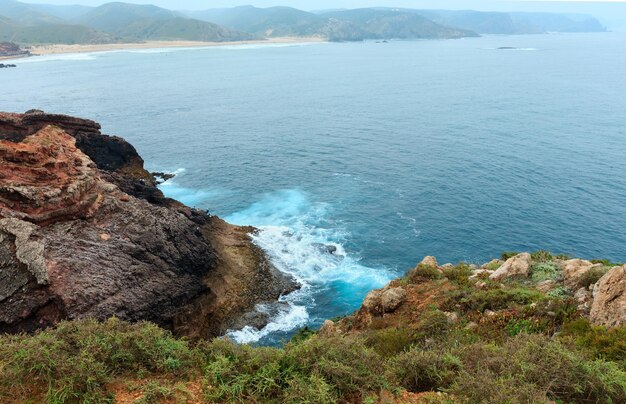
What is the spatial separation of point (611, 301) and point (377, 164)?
5544 centimetres

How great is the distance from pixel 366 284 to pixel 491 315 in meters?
22.2

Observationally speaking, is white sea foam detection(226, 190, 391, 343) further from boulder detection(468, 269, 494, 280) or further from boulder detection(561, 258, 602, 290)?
→ boulder detection(561, 258, 602, 290)

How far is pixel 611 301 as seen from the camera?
1955 centimetres

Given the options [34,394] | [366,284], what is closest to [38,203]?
[34,394]

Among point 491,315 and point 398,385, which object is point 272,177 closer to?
point 491,315

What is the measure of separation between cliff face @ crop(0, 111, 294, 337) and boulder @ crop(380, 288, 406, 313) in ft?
57.0

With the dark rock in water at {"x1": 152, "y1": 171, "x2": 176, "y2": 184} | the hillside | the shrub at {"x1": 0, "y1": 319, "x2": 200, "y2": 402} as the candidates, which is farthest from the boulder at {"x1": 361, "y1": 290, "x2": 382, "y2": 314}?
the dark rock in water at {"x1": 152, "y1": 171, "x2": 176, "y2": 184}

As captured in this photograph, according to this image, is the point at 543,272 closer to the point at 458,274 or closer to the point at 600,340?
the point at 458,274

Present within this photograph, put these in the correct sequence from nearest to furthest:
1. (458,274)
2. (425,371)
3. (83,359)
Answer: (83,359)
(425,371)
(458,274)

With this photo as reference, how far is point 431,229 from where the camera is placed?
172ft

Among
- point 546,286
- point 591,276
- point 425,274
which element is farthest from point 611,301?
point 425,274

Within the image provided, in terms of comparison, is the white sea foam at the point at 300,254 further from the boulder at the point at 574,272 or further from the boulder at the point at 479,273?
the boulder at the point at 574,272

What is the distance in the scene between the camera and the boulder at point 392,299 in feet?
90.1

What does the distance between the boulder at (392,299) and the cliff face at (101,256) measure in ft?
57.0
